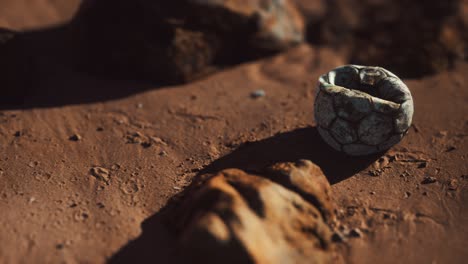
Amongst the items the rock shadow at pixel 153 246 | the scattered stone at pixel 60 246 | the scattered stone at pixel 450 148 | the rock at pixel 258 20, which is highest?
the rock at pixel 258 20

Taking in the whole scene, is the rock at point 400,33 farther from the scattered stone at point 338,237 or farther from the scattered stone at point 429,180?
the scattered stone at point 338,237

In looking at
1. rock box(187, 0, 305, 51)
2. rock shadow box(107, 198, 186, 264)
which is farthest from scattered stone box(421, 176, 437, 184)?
rock box(187, 0, 305, 51)

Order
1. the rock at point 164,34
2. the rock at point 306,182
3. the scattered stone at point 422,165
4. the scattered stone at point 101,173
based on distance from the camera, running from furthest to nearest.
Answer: the rock at point 164,34 < the scattered stone at point 422,165 < the scattered stone at point 101,173 < the rock at point 306,182

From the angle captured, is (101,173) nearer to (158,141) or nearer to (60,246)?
(158,141)

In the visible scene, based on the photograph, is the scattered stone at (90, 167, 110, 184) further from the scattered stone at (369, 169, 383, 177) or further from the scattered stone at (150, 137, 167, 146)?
the scattered stone at (369, 169, 383, 177)

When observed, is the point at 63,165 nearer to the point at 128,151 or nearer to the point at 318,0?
the point at 128,151

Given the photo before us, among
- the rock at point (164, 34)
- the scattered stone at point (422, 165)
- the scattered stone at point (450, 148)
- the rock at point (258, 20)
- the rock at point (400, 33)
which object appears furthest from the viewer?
the rock at point (400, 33)

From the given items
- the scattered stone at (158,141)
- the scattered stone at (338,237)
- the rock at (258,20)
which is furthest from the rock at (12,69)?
the scattered stone at (338,237)
